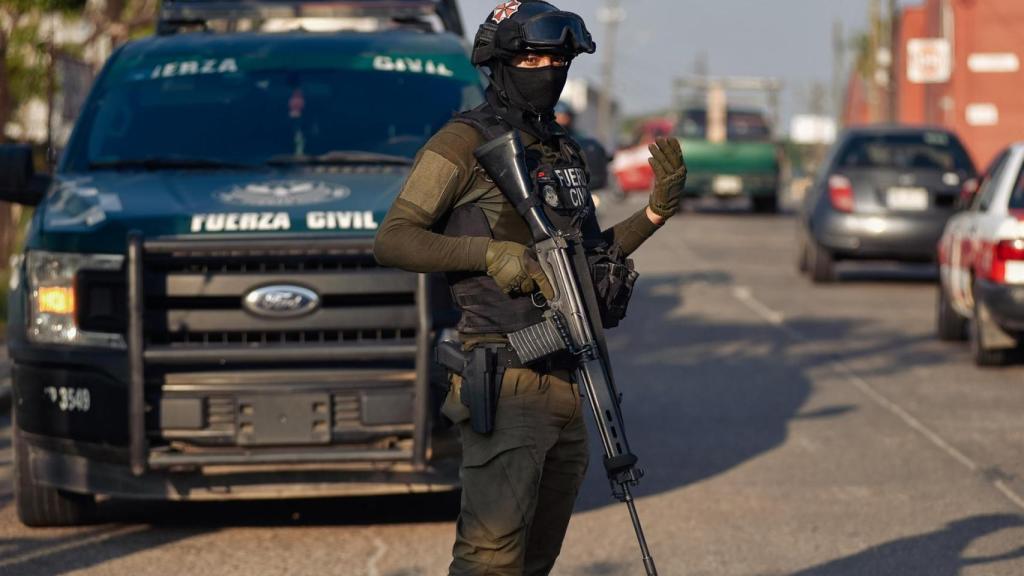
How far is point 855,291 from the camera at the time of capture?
801 inches

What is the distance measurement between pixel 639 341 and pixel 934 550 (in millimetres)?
7916

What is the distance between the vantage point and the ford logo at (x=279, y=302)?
7.30 meters

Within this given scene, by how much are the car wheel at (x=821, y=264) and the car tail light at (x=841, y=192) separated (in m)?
0.64

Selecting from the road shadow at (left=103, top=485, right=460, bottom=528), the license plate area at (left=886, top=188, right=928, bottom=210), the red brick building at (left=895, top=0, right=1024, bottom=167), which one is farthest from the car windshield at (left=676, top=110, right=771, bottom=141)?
the road shadow at (left=103, top=485, right=460, bottom=528)

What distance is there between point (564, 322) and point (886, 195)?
15.6 m

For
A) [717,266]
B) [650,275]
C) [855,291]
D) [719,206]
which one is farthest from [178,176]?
[719,206]

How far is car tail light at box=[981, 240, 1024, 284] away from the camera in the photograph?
12594mm

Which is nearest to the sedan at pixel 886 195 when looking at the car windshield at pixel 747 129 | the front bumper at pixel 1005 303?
the front bumper at pixel 1005 303

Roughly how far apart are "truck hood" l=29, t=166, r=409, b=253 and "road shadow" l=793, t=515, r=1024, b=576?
2253 mm

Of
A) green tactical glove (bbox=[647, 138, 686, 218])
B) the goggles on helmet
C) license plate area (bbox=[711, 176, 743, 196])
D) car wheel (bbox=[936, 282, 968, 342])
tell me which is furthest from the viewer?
license plate area (bbox=[711, 176, 743, 196])

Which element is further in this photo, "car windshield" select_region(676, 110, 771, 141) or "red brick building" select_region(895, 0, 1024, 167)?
"red brick building" select_region(895, 0, 1024, 167)

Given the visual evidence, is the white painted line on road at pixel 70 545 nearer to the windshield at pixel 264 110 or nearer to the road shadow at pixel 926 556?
the windshield at pixel 264 110

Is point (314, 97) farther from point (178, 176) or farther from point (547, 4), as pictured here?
point (547, 4)

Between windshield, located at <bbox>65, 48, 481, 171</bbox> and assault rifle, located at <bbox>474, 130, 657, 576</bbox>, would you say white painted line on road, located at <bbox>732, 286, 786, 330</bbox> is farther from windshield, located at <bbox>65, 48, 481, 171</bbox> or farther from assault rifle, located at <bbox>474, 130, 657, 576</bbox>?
assault rifle, located at <bbox>474, 130, 657, 576</bbox>
